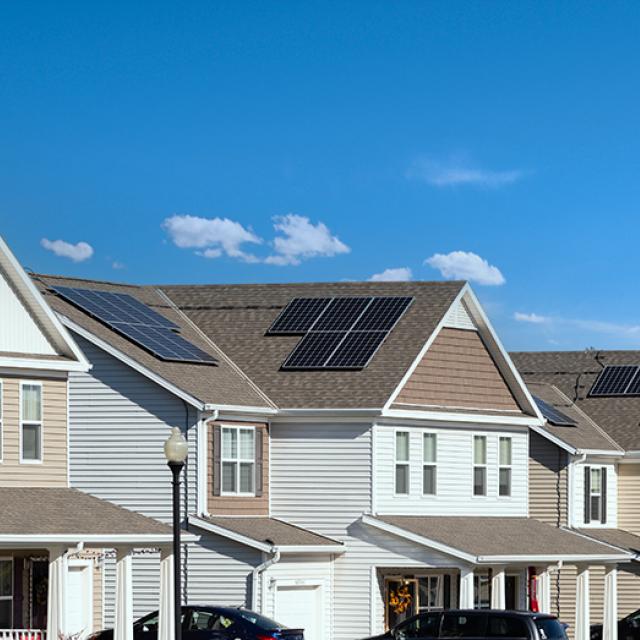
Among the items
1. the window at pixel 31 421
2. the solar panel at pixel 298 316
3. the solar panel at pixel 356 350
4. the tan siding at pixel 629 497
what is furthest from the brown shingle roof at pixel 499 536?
the window at pixel 31 421

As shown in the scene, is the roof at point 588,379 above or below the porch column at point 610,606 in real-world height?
above

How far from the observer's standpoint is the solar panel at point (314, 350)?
4272 cm

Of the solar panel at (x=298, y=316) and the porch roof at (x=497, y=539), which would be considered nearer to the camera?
the porch roof at (x=497, y=539)

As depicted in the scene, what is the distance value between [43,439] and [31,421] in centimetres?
45

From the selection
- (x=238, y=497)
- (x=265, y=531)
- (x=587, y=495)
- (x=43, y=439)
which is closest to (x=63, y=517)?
(x=43, y=439)

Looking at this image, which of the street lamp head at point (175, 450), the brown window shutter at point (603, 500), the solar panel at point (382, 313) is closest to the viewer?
the street lamp head at point (175, 450)

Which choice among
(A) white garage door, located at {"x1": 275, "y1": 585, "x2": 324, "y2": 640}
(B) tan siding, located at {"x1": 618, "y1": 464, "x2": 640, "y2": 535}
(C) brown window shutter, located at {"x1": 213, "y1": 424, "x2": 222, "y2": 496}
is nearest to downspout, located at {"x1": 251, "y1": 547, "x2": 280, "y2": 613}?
(A) white garage door, located at {"x1": 275, "y1": 585, "x2": 324, "y2": 640}

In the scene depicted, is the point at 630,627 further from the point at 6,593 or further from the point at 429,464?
the point at 6,593

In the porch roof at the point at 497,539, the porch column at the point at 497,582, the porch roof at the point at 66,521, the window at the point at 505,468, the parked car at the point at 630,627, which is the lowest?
the parked car at the point at 630,627

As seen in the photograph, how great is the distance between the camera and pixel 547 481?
1901 inches

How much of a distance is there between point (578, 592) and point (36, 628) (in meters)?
15.3

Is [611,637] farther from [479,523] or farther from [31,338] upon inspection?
[31,338]

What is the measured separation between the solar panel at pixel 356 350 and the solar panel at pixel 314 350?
202 mm

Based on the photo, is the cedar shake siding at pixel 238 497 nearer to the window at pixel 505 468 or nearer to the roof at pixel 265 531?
the roof at pixel 265 531
